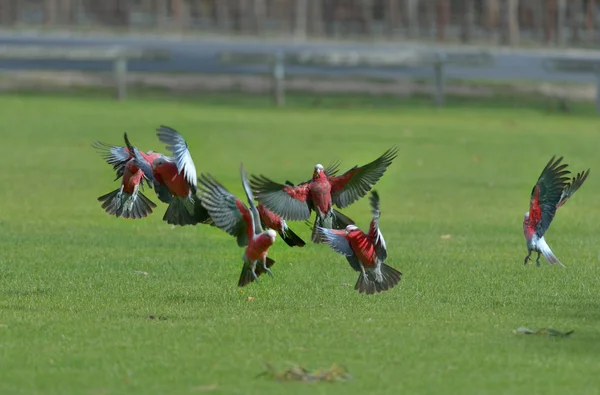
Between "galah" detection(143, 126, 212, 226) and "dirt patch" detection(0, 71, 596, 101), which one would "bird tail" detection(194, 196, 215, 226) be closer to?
"galah" detection(143, 126, 212, 226)

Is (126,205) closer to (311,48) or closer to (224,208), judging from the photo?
(224,208)

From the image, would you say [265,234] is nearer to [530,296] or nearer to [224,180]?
[530,296]

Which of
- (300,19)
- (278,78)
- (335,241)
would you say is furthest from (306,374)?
(300,19)

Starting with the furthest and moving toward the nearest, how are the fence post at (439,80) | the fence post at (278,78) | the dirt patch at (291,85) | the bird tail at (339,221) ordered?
the dirt patch at (291,85) < the fence post at (439,80) < the fence post at (278,78) < the bird tail at (339,221)

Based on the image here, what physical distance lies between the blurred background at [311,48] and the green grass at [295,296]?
56.4 feet

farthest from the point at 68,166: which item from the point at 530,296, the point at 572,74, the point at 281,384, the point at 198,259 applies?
the point at 572,74

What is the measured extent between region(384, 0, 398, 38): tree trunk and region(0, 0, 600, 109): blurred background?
139mm

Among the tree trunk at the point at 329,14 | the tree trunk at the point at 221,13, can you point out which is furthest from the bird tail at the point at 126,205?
the tree trunk at the point at 221,13

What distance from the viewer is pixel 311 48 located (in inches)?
1827

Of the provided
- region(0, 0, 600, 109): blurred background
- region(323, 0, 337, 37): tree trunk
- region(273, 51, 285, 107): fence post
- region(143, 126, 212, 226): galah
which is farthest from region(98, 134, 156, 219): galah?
region(323, 0, 337, 37): tree trunk

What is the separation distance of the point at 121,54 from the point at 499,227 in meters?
23.6

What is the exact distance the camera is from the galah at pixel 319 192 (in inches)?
328

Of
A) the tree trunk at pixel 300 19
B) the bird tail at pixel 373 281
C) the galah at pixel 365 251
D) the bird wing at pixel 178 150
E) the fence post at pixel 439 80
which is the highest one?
the bird wing at pixel 178 150

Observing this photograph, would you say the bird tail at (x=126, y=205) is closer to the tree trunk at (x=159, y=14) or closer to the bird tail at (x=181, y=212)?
the bird tail at (x=181, y=212)
